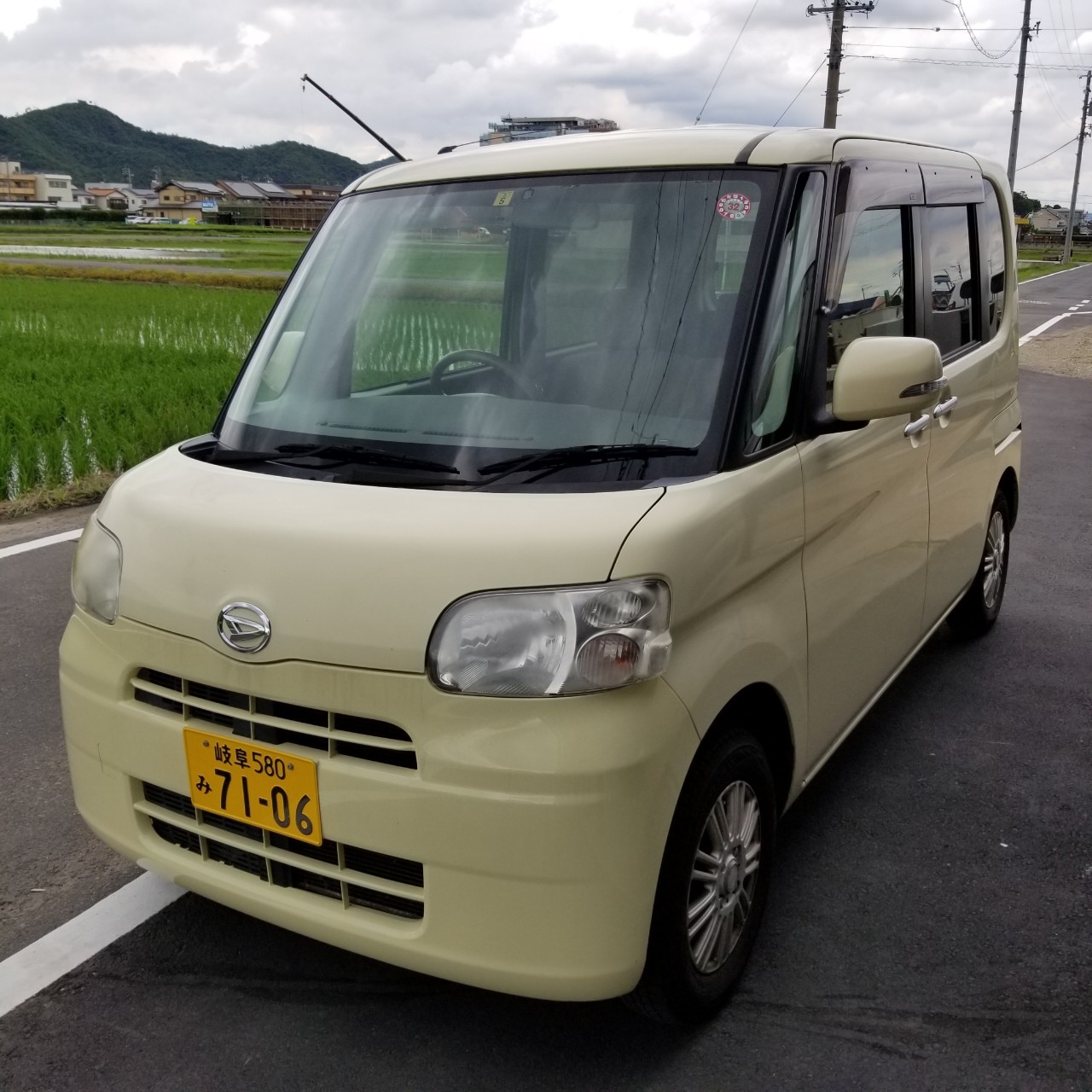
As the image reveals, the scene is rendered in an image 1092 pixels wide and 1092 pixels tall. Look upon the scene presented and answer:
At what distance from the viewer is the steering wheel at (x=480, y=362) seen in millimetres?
2598

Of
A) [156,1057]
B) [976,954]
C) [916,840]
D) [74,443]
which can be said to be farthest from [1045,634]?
[74,443]

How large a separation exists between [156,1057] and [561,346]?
1752 mm

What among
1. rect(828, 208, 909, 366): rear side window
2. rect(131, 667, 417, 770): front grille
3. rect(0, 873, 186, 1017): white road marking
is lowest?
rect(0, 873, 186, 1017): white road marking

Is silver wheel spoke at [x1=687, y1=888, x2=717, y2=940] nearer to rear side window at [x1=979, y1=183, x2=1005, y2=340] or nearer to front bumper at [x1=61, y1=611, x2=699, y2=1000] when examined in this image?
front bumper at [x1=61, y1=611, x2=699, y2=1000]

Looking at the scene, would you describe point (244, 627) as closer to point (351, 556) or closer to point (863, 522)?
point (351, 556)

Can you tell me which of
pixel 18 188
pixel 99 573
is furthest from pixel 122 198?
pixel 99 573

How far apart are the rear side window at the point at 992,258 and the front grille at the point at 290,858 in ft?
10.4

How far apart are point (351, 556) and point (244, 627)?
0.80 feet

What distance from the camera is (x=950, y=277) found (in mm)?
3840

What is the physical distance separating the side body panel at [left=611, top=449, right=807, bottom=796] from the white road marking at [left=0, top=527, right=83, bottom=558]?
478 centimetres

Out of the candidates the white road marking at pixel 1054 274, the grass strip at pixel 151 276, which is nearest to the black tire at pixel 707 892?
the grass strip at pixel 151 276

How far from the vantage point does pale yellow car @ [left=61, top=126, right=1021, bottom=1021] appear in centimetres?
203

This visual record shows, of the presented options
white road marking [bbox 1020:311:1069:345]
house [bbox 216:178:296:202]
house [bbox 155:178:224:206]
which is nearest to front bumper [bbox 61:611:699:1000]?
white road marking [bbox 1020:311:1069:345]

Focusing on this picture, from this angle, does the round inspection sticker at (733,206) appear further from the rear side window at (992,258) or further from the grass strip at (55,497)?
the grass strip at (55,497)
